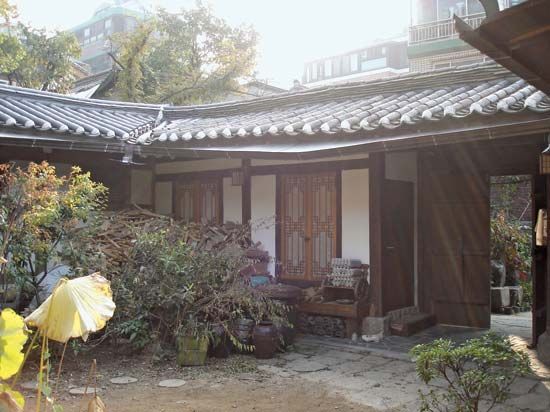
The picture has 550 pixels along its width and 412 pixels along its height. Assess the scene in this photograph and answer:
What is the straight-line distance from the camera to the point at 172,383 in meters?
5.91

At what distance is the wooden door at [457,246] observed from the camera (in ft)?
29.8

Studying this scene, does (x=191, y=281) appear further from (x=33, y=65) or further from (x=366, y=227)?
(x=33, y=65)

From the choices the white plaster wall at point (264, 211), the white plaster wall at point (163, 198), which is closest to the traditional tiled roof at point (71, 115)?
the white plaster wall at point (163, 198)

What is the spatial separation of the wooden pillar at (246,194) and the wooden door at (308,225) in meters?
0.69

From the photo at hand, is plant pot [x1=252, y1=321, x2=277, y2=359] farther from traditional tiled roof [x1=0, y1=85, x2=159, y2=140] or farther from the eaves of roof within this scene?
traditional tiled roof [x1=0, y1=85, x2=159, y2=140]

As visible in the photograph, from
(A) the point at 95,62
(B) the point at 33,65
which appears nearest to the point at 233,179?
(B) the point at 33,65

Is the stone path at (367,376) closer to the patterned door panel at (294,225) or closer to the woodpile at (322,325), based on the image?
the woodpile at (322,325)

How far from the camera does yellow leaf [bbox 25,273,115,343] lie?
238 cm

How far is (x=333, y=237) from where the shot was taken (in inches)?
347

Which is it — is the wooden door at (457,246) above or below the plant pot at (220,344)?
above

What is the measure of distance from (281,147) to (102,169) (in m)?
3.97

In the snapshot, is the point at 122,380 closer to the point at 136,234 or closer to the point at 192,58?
the point at 136,234

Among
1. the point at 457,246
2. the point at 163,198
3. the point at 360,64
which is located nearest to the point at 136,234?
the point at 163,198

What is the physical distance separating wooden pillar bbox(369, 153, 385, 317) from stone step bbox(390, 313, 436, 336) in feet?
1.26
